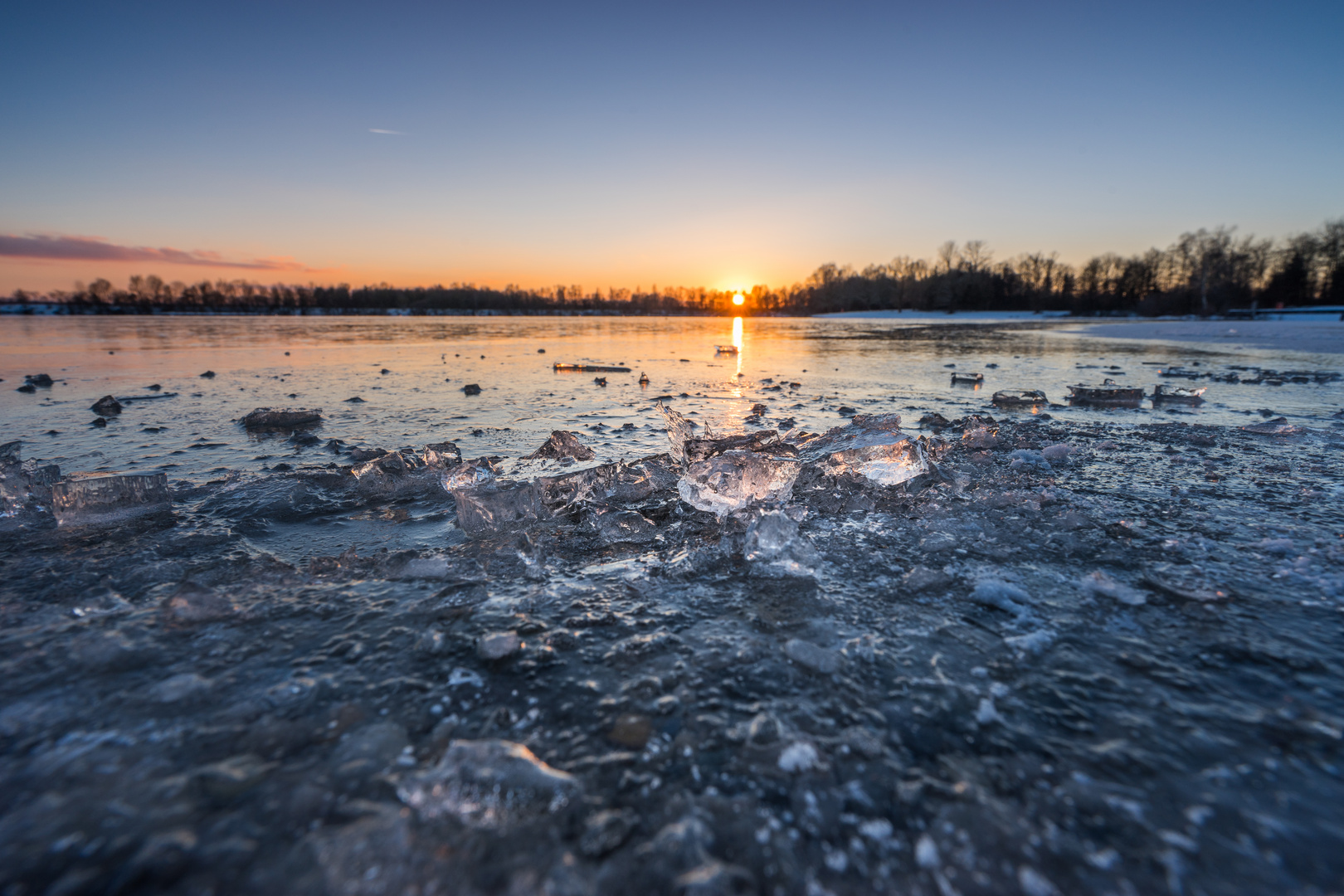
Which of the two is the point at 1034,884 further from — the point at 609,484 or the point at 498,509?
the point at 609,484

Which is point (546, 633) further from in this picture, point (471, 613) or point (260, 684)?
point (260, 684)

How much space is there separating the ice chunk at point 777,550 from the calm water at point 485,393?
2436 mm

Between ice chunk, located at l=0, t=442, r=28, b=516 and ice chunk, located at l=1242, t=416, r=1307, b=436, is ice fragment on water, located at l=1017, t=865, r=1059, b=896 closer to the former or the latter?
ice chunk, located at l=0, t=442, r=28, b=516

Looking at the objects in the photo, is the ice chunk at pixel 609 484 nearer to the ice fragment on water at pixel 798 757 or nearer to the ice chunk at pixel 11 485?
the ice fragment on water at pixel 798 757

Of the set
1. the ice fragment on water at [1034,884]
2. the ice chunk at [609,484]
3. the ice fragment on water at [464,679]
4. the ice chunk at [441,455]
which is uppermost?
the ice chunk at [441,455]

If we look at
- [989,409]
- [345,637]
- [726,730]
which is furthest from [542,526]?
[989,409]

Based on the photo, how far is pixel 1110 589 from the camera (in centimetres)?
259

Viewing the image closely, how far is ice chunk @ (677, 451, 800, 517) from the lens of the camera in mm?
3818

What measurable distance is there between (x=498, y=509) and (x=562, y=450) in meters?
1.65

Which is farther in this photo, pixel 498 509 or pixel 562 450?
pixel 562 450

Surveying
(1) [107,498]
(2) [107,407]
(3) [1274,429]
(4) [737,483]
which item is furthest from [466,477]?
(3) [1274,429]

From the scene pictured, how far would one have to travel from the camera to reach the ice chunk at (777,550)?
290 centimetres

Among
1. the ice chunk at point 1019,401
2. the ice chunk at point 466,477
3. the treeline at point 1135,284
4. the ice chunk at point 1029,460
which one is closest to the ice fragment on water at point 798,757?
the ice chunk at point 466,477

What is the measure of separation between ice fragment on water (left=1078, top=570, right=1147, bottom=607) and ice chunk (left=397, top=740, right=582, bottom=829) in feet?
8.56
